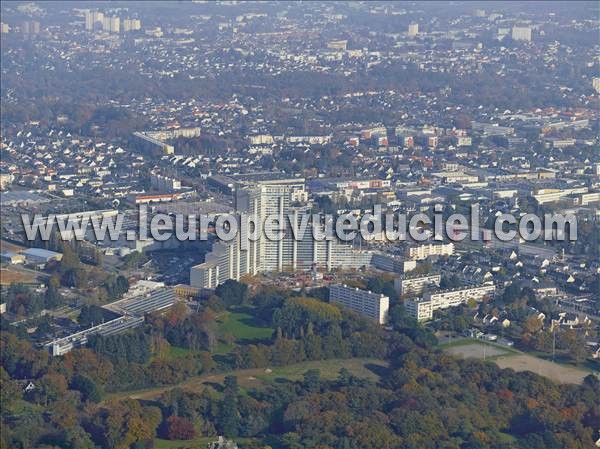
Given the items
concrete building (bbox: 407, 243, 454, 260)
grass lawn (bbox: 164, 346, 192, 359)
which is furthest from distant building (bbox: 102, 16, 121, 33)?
grass lawn (bbox: 164, 346, 192, 359)

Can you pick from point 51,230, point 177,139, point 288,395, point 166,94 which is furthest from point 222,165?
point 288,395

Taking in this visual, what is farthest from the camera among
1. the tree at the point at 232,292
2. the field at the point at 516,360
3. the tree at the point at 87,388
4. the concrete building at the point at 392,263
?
the concrete building at the point at 392,263

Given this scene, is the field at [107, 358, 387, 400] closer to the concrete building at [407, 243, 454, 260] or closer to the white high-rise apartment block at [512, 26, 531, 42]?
the concrete building at [407, 243, 454, 260]

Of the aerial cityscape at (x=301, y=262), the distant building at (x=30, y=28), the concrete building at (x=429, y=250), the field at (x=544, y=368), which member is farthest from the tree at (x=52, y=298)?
the distant building at (x=30, y=28)

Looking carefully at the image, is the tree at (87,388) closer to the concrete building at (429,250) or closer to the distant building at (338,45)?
the concrete building at (429,250)

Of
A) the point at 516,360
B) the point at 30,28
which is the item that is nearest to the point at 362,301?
the point at 516,360

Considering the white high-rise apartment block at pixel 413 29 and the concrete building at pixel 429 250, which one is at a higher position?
the white high-rise apartment block at pixel 413 29

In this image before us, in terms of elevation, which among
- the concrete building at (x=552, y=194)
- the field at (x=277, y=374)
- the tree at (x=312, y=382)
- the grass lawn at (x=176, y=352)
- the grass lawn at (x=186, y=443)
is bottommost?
the grass lawn at (x=186, y=443)
